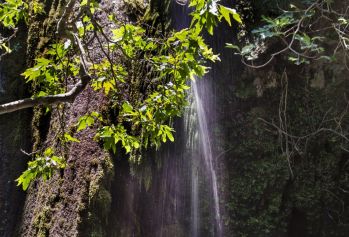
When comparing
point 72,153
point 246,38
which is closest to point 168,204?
point 72,153

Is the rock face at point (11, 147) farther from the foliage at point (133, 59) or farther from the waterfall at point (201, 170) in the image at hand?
the foliage at point (133, 59)

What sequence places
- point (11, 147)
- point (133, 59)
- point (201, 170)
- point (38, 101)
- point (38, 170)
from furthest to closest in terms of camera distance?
point (11, 147), point (201, 170), point (133, 59), point (38, 170), point (38, 101)

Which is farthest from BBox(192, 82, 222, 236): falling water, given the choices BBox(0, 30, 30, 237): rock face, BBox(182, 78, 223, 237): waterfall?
BBox(0, 30, 30, 237): rock face

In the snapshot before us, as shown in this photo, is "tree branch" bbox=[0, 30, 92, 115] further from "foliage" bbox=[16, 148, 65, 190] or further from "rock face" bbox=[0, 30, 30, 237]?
"rock face" bbox=[0, 30, 30, 237]

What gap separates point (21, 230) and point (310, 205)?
2947mm

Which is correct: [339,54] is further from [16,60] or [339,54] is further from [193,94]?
[16,60]

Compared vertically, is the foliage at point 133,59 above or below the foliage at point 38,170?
above

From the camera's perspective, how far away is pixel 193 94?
168 inches

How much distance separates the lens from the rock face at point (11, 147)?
466 centimetres

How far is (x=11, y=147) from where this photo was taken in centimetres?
488

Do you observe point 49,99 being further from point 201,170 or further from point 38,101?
point 201,170

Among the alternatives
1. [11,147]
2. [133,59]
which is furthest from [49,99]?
[11,147]

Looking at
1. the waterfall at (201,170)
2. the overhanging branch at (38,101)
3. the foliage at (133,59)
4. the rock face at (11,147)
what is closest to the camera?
the overhanging branch at (38,101)

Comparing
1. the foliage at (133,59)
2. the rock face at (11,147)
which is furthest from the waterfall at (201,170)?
the rock face at (11,147)
